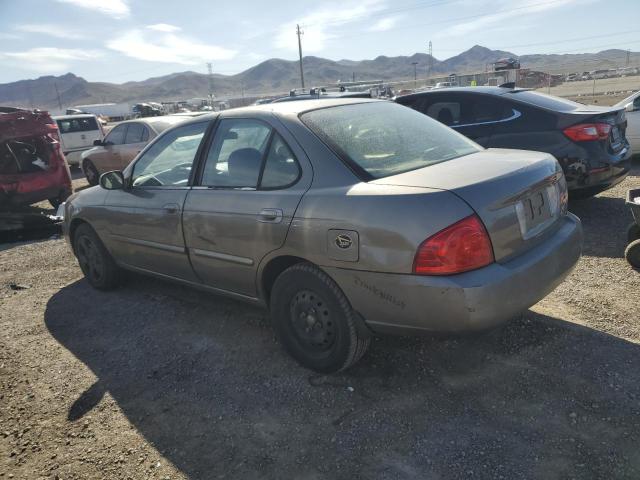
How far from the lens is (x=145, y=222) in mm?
3924

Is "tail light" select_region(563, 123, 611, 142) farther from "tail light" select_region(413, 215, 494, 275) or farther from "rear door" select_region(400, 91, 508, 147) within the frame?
"tail light" select_region(413, 215, 494, 275)

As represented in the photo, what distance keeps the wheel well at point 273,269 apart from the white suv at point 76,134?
13.1 metres

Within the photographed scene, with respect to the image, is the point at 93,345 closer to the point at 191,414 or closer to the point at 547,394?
the point at 191,414

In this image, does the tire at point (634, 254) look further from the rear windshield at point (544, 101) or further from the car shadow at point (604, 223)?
the rear windshield at point (544, 101)

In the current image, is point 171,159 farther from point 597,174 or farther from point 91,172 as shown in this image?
point 91,172

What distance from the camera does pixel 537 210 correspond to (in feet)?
8.91

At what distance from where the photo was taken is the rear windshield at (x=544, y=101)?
18.2 feet

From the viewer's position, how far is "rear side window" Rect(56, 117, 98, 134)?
14.3 metres

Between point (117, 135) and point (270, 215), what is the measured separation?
29.4 ft

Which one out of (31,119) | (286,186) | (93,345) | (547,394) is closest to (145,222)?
(93,345)

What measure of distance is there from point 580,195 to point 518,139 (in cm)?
98

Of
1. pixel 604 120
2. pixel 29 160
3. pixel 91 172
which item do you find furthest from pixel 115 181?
pixel 91 172

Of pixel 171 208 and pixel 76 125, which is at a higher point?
pixel 76 125

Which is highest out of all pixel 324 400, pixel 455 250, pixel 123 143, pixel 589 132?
pixel 123 143
